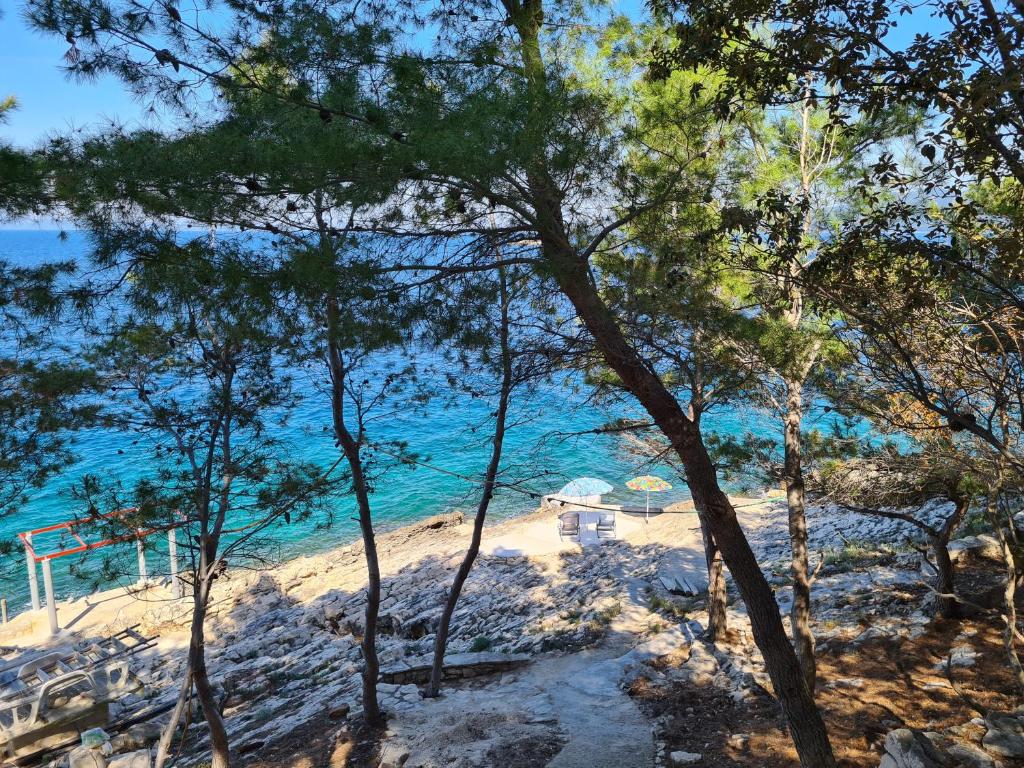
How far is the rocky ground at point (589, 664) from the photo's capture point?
6.24 meters

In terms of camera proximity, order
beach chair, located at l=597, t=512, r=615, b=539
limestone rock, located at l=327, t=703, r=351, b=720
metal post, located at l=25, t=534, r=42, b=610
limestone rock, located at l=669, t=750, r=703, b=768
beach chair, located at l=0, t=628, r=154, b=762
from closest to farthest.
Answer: limestone rock, located at l=669, t=750, r=703, b=768
limestone rock, located at l=327, t=703, r=351, b=720
beach chair, located at l=0, t=628, r=154, b=762
metal post, located at l=25, t=534, r=42, b=610
beach chair, located at l=597, t=512, r=615, b=539

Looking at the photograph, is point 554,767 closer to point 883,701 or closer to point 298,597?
point 883,701

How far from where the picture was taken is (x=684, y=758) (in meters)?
5.98

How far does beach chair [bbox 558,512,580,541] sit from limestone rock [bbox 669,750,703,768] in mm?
10700

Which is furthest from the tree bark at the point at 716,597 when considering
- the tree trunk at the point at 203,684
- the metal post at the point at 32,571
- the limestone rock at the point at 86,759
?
the metal post at the point at 32,571

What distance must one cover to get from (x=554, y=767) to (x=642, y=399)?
311 cm

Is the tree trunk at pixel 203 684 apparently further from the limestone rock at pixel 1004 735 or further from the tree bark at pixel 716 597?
the limestone rock at pixel 1004 735

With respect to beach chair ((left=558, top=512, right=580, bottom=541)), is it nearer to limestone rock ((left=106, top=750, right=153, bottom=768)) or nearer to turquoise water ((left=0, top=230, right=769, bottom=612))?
turquoise water ((left=0, top=230, right=769, bottom=612))

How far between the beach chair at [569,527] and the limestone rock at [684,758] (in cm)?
1070

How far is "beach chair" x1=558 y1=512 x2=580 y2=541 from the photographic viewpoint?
16.8 meters

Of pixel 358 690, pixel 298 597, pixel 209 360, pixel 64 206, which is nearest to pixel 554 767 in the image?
pixel 358 690

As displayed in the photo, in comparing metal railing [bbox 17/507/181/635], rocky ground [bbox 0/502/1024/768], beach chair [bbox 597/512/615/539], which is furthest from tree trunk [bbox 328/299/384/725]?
beach chair [bbox 597/512/615/539]

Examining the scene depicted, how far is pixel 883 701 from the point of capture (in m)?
6.50

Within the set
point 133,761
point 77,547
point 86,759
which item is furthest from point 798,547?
point 77,547
